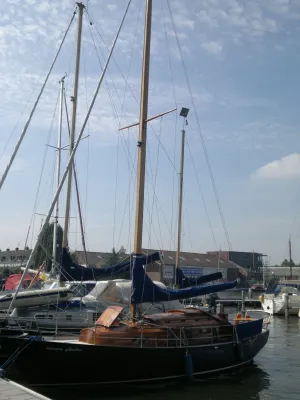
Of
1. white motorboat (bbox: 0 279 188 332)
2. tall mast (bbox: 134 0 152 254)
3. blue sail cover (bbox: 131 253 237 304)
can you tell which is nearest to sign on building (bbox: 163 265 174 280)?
white motorboat (bbox: 0 279 188 332)

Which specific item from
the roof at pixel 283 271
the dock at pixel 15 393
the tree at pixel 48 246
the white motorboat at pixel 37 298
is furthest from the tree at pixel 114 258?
the dock at pixel 15 393

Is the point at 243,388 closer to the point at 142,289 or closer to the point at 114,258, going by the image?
the point at 142,289

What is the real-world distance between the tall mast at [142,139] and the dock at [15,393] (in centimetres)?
671

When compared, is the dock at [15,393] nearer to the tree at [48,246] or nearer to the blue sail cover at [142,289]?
the blue sail cover at [142,289]

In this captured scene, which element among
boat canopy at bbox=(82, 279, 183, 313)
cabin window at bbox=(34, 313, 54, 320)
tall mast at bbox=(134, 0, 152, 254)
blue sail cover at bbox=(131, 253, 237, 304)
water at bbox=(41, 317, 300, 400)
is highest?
tall mast at bbox=(134, 0, 152, 254)

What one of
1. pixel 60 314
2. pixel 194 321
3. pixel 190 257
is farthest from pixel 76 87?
pixel 190 257

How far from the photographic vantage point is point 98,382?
49.1ft

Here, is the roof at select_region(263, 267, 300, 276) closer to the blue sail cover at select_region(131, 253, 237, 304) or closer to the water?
the water

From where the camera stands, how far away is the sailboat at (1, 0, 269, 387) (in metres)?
14.7

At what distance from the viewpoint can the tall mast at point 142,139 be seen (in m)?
16.8

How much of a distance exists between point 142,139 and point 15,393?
390 inches

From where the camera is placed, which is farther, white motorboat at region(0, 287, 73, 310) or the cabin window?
white motorboat at region(0, 287, 73, 310)

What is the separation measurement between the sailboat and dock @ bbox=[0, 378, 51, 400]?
337 centimetres

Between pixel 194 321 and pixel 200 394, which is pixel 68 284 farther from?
pixel 200 394
